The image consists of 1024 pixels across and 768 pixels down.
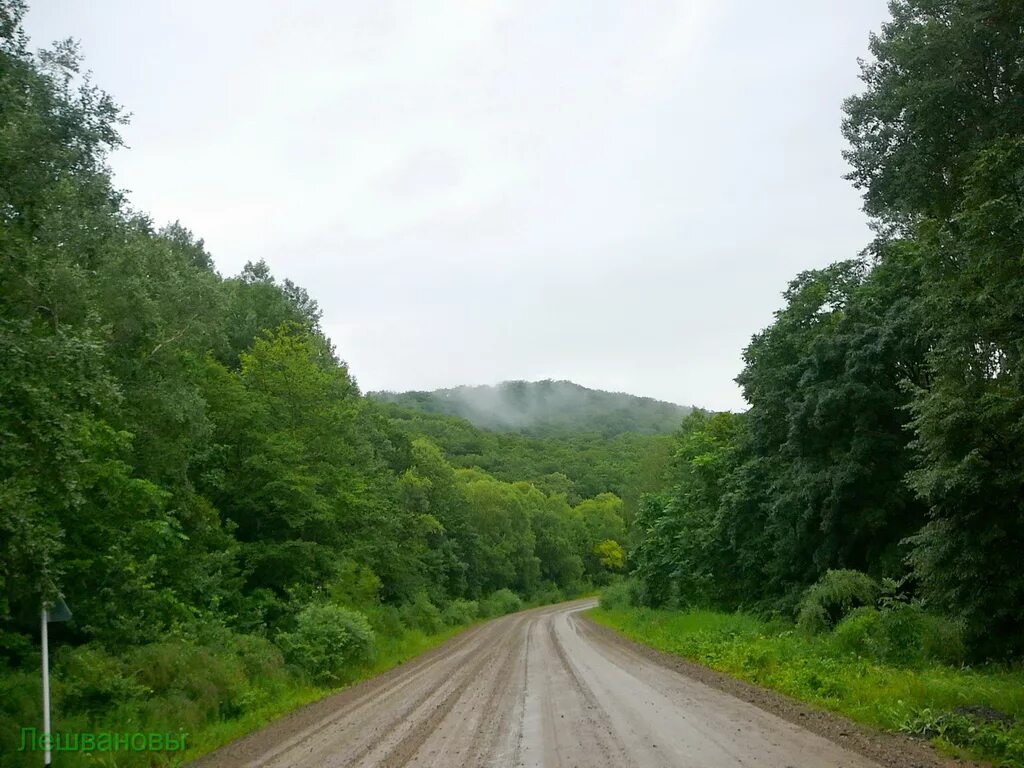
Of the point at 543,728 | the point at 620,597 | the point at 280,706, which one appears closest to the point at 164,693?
the point at 280,706

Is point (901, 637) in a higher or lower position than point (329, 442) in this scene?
lower

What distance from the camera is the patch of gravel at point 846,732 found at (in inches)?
328

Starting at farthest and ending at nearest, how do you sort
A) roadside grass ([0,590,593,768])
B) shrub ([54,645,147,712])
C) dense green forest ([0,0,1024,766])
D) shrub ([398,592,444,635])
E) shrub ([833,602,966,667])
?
shrub ([398,592,444,635]), shrub ([833,602,966,667]), shrub ([54,645,147,712]), dense green forest ([0,0,1024,766]), roadside grass ([0,590,593,768])

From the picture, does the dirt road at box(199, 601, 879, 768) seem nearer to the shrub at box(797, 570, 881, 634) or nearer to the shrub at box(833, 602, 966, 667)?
the shrub at box(833, 602, 966, 667)

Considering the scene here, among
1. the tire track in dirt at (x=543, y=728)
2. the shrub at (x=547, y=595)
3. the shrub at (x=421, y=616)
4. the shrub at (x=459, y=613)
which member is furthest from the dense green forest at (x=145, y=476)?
the shrub at (x=547, y=595)

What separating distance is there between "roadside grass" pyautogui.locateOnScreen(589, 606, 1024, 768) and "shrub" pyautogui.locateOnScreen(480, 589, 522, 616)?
141 ft

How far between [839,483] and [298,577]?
17525 millimetres

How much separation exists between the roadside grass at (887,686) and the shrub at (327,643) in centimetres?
948

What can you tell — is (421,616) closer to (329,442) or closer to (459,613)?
(459,613)

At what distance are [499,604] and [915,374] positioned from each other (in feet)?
168

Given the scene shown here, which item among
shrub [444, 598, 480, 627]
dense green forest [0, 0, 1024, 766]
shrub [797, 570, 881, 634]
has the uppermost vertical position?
dense green forest [0, 0, 1024, 766]

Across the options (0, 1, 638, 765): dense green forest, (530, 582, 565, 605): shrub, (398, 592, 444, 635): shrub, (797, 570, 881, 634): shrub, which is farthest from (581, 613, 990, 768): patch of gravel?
(530, 582, 565, 605): shrub

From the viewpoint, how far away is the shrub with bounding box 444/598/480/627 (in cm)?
4787

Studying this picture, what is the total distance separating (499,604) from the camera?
6700 cm
